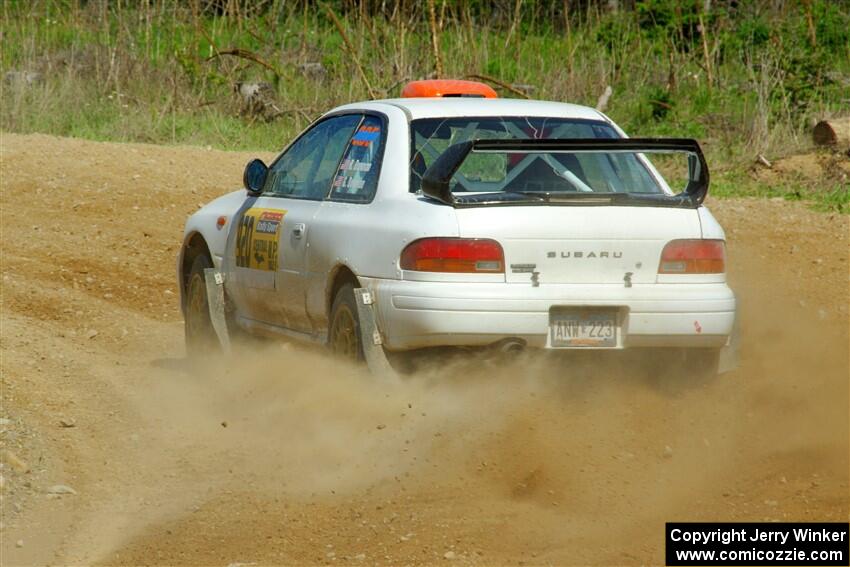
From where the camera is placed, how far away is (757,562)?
4793 millimetres

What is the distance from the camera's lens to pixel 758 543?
16.3 feet

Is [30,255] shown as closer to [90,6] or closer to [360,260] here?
[360,260]

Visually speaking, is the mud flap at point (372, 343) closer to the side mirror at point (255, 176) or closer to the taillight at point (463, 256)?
the taillight at point (463, 256)

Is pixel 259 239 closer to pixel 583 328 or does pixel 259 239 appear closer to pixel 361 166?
pixel 361 166

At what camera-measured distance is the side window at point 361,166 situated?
686cm

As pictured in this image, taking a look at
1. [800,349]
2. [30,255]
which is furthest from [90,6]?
[800,349]

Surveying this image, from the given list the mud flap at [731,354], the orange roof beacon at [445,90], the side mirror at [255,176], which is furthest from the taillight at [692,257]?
the side mirror at [255,176]

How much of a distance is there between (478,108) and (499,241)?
1.24 meters

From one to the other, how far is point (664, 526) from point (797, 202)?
8.03m

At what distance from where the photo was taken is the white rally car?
610 cm

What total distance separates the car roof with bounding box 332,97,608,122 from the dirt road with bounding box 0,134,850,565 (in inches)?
51.5

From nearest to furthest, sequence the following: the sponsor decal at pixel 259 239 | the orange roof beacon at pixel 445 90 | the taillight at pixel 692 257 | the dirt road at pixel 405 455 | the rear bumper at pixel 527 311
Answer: the dirt road at pixel 405 455, the rear bumper at pixel 527 311, the taillight at pixel 692 257, the sponsor decal at pixel 259 239, the orange roof beacon at pixel 445 90

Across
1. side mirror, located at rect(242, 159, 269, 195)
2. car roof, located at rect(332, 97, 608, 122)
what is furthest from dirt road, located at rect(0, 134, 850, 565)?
car roof, located at rect(332, 97, 608, 122)

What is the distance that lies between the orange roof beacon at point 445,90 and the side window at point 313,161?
623mm
